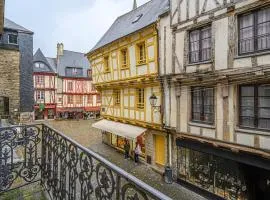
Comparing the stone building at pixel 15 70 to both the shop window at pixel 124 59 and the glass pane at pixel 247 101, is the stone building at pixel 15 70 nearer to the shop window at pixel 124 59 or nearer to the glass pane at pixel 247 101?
the shop window at pixel 124 59

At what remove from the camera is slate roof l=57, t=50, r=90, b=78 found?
33.1m

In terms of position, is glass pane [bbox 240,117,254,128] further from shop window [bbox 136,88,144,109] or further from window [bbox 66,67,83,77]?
window [bbox 66,67,83,77]

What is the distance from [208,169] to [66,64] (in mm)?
28467

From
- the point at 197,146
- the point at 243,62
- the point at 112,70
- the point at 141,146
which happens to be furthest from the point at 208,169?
the point at 112,70

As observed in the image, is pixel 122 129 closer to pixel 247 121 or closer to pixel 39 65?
pixel 247 121

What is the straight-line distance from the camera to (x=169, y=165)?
10.7 m

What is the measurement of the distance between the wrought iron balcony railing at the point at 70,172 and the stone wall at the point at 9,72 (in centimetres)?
1057

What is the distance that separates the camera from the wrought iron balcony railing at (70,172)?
1777 mm

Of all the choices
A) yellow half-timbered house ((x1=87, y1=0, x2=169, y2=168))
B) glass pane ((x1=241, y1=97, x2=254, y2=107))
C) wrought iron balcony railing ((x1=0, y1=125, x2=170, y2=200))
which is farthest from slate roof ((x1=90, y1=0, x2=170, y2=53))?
wrought iron balcony railing ((x1=0, y1=125, x2=170, y2=200))

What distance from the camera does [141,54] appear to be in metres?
12.5

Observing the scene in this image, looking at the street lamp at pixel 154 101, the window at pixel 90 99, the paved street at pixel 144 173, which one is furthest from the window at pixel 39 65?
the street lamp at pixel 154 101

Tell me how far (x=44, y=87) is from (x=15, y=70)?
18863 mm

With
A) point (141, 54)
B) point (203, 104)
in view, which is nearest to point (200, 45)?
point (203, 104)

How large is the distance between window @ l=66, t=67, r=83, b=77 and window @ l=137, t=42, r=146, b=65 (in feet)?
75.3
